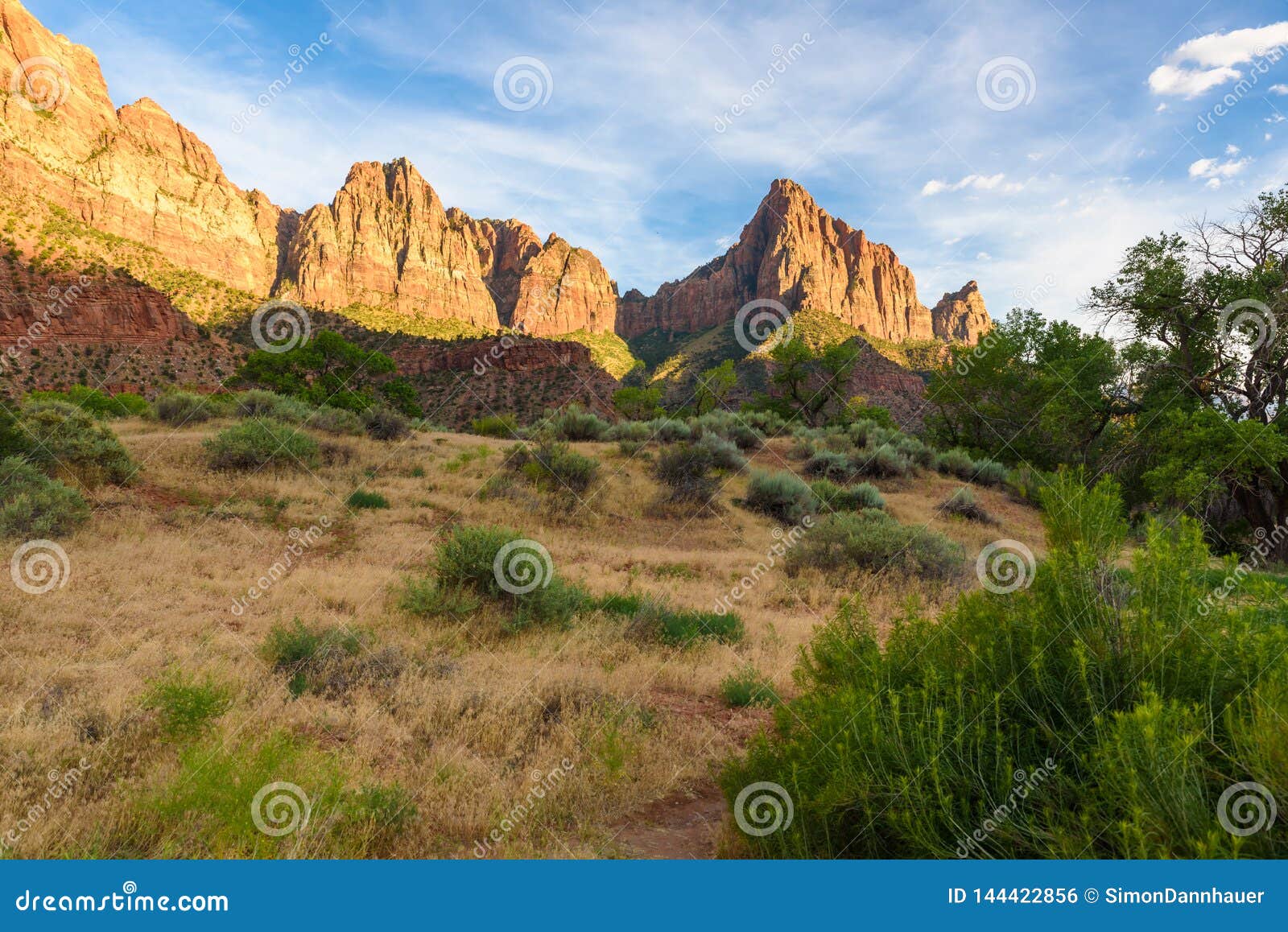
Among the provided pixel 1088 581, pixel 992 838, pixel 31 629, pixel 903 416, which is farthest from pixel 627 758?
pixel 903 416

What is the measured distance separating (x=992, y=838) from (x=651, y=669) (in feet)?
12.4

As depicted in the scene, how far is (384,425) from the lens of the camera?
67.8 ft

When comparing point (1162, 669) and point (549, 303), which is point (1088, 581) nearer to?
point (1162, 669)

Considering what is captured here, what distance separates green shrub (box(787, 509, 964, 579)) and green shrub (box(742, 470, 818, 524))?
394 centimetres

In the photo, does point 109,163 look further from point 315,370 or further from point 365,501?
point 365,501

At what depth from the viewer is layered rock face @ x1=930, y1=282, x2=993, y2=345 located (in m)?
151

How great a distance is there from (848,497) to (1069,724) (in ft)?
45.5

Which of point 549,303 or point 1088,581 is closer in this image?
point 1088,581

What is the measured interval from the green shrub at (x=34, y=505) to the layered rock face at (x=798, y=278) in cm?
11434

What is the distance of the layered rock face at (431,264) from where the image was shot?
390ft

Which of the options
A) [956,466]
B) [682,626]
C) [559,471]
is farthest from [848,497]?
[682,626]

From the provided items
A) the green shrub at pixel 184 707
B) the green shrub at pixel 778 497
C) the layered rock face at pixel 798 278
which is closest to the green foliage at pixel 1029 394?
the green shrub at pixel 778 497

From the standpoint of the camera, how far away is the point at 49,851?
8.90 ft

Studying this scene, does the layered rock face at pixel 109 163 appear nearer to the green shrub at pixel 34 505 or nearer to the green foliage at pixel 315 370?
the green foliage at pixel 315 370
